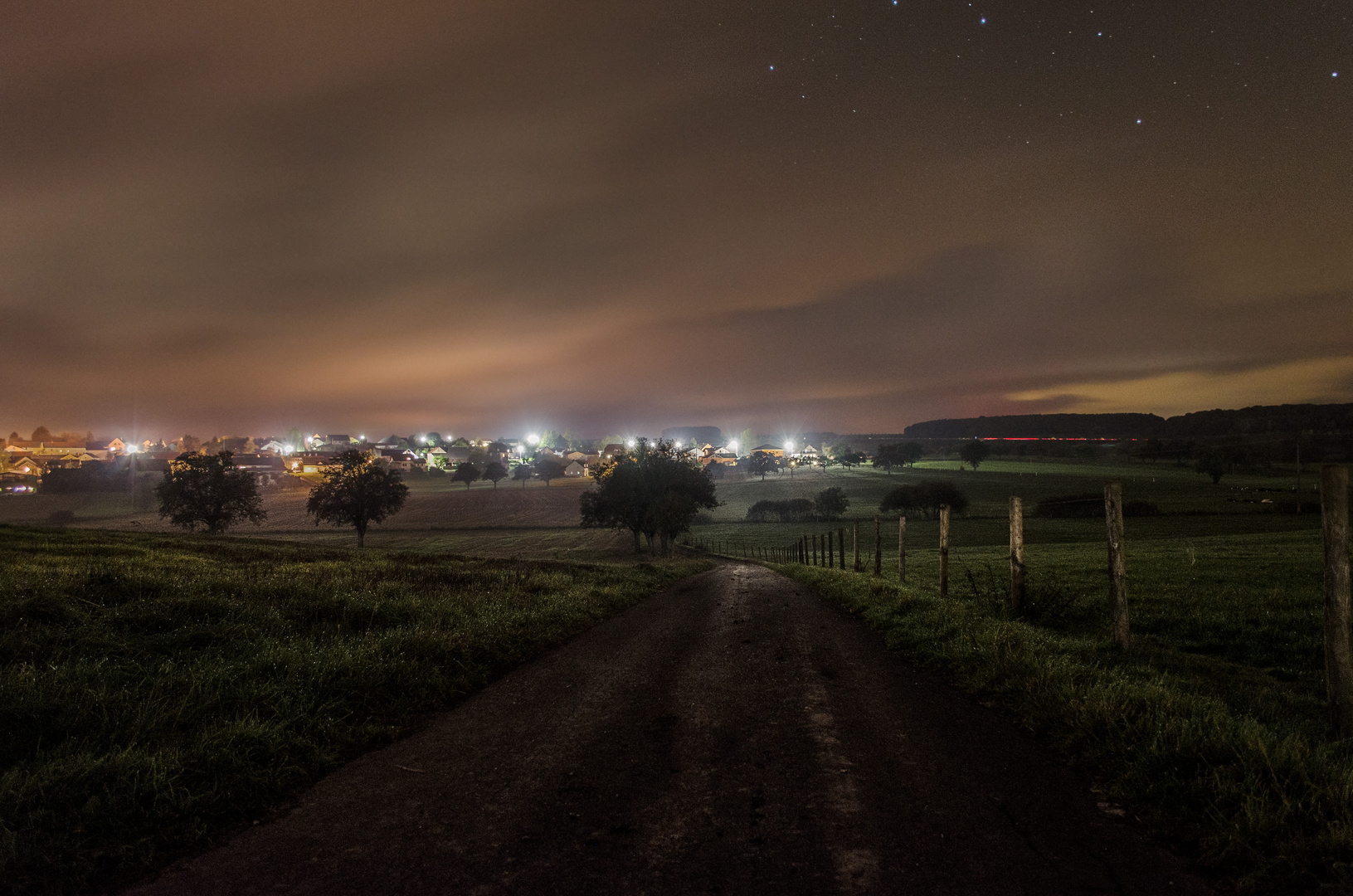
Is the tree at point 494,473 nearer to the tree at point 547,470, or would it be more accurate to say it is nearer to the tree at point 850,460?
the tree at point 547,470

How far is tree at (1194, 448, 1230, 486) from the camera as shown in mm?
104250

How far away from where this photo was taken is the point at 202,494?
56719 millimetres

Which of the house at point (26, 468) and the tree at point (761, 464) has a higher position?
the house at point (26, 468)

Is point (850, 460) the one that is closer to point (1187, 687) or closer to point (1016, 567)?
point (1016, 567)

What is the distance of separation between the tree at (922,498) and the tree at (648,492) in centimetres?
3975

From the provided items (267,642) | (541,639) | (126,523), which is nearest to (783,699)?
(541,639)

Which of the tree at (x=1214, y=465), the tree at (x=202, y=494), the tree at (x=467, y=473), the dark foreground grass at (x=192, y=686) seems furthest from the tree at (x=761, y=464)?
the dark foreground grass at (x=192, y=686)

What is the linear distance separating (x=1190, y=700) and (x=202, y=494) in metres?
68.2

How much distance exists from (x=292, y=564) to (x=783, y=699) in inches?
645

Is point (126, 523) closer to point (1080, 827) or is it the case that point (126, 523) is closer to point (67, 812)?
point (67, 812)

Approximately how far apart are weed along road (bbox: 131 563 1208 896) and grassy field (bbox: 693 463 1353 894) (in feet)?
1.40

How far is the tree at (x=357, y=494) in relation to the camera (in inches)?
2505

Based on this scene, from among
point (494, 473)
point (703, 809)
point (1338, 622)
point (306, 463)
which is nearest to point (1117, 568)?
point (1338, 622)

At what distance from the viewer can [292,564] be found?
1858 centimetres
